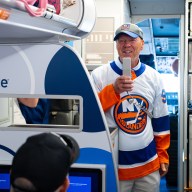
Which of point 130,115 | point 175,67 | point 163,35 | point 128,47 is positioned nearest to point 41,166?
point 130,115

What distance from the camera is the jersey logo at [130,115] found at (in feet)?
8.54

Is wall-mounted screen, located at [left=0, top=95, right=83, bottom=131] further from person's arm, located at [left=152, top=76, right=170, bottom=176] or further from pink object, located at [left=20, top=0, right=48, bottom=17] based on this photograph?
person's arm, located at [left=152, top=76, right=170, bottom=176]

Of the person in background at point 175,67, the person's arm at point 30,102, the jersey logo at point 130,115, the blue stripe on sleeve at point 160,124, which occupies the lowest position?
the blue stripe on sleeve at point 160,124

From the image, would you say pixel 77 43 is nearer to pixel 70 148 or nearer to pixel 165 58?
pixel 70 148

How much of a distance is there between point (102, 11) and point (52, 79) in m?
2.54

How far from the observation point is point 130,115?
263 cm

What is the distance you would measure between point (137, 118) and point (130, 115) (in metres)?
0.06

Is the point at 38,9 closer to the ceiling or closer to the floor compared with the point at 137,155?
closer to the ceiling

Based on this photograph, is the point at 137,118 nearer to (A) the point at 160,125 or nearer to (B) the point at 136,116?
(B) the point at 136,116

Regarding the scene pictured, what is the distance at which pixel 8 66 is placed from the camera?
1.84m

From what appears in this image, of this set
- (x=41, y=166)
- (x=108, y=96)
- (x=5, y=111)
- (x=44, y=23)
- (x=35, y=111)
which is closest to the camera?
(x=41, y=166)

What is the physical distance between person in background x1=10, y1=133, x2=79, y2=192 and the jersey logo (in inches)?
65.4

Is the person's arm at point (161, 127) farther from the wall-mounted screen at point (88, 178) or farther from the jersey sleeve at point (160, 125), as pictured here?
the wall-mounted screen at point (88, 178)

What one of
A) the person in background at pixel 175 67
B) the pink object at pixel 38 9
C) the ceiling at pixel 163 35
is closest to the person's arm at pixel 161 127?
the pink object at pixel 38 9
